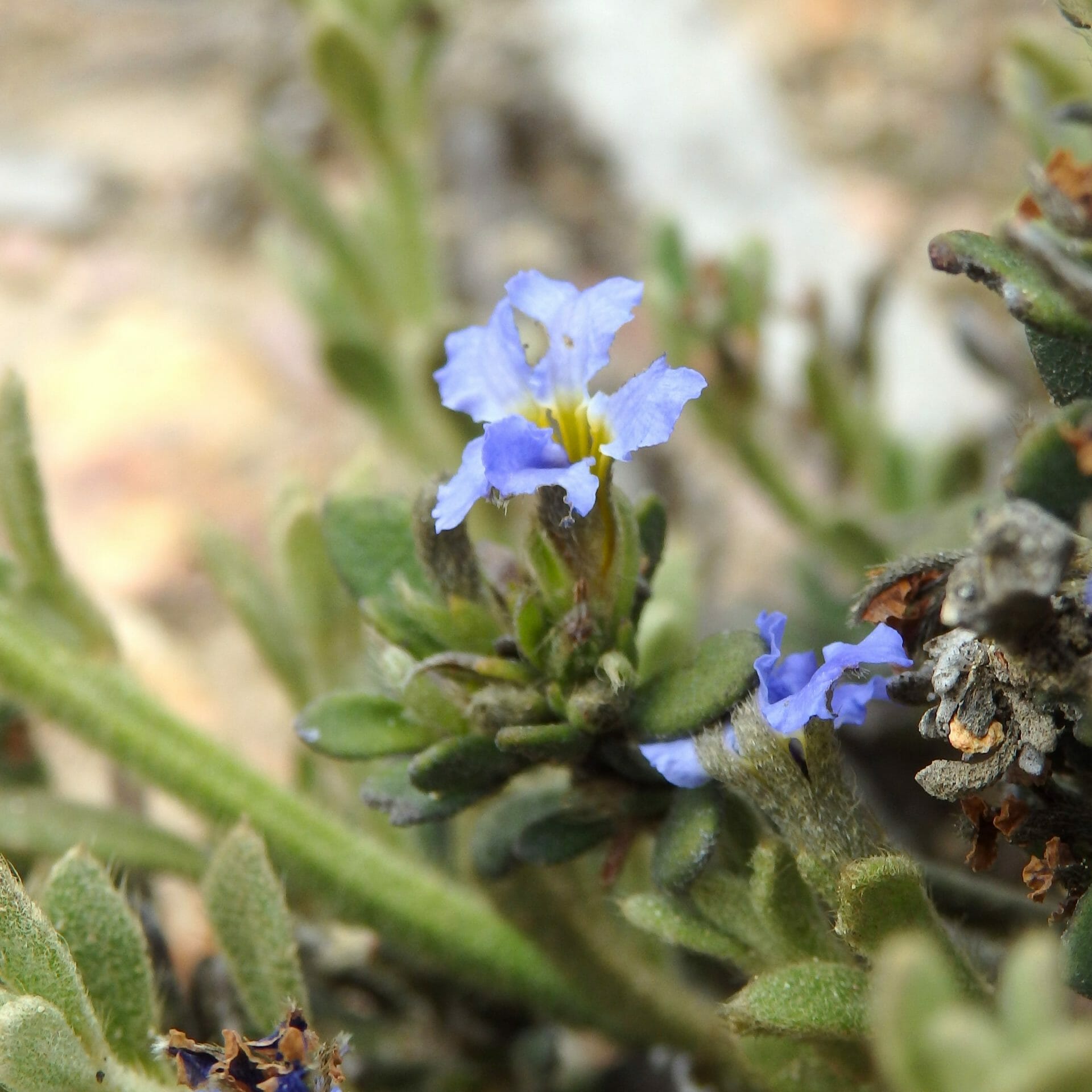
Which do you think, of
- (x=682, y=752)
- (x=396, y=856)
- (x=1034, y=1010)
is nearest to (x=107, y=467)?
(x=396, y=856)

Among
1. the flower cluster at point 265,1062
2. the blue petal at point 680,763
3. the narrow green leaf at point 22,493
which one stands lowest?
the flower cluster at point 265,1062

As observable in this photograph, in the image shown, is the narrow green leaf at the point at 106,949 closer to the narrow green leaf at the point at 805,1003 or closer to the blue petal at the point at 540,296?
the narrow green leaf at the point at 805,1003

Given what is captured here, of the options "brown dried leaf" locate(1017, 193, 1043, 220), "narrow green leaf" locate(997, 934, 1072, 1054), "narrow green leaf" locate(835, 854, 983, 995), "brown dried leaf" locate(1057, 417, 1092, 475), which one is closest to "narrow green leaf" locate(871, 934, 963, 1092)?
"narrow green leaf" locate(997, 934, 1072, 1054)

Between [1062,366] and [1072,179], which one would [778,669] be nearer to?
[1062,366]

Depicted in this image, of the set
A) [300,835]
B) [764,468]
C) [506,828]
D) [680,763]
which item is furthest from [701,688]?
[764,468]

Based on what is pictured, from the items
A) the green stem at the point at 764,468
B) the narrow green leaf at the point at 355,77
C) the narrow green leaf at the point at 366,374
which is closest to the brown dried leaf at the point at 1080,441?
the green stem at the point at 764,468

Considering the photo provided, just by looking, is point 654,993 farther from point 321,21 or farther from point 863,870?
point 321,21
